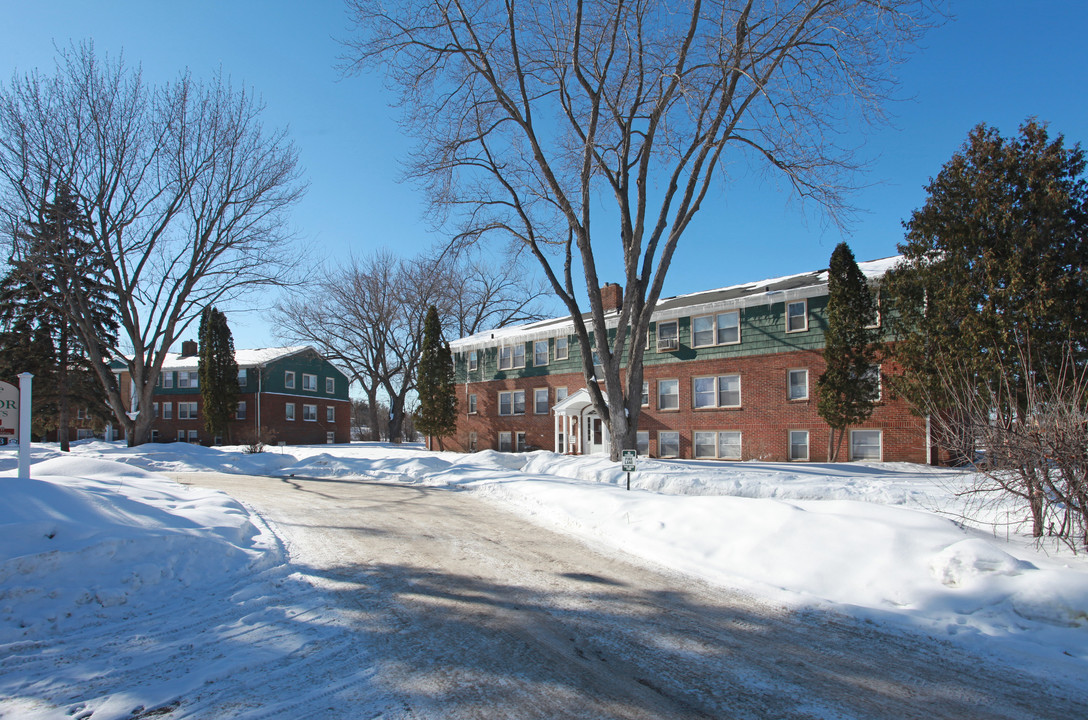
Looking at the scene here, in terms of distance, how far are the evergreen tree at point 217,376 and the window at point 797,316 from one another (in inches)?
1482

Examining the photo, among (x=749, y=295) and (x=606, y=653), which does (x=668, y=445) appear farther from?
(x=606, y=653)

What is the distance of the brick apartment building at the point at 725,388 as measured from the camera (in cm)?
2283

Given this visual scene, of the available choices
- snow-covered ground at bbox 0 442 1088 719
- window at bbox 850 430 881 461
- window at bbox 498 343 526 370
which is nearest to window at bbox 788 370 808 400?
window at bbox 850 430 881 461

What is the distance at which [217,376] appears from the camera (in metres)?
43.7

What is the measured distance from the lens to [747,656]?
4559mm

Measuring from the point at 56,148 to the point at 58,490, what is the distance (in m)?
22.0

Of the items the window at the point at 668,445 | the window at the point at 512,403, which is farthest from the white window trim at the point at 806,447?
the window at the point at 512,403

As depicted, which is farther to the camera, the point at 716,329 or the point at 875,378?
the point at 716,329

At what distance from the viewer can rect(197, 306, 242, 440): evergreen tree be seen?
142ft

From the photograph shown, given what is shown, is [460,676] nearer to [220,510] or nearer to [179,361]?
[220,510]

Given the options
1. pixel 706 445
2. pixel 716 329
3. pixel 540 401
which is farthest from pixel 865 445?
pixel 540 401

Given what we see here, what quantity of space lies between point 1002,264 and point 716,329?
10911 millimetres

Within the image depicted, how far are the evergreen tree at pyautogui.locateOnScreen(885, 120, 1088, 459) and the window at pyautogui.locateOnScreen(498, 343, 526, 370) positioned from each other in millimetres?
19670

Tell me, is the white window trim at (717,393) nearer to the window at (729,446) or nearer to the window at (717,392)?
the window at (717,392)
